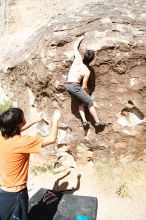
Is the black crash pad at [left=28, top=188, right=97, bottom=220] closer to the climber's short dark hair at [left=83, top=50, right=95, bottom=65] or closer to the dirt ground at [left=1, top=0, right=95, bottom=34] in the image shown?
the climber's short dark hair at [left=83, top=50, right=95, bottom=65]

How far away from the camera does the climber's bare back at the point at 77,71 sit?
554cm

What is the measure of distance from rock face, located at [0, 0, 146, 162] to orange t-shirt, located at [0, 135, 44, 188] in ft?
7.88

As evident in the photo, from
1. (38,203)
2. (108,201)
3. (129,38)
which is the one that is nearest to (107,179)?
(108,201)

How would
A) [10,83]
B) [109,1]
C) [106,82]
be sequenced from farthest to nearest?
[10,83], [109,1], [106,82]

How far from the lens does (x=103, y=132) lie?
6.09 metres

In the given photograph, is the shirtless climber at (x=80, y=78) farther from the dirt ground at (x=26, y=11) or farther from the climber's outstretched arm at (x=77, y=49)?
the dirt ground at (x=26, y=11)

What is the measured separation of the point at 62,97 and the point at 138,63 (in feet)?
4.77

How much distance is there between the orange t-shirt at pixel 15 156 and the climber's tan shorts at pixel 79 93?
1.96 meters

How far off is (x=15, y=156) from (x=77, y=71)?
87.0 inches

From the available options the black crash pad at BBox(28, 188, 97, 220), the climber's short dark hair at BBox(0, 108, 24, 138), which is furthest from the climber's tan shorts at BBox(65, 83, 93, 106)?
the climber's short dark hair at BBox(0, 108, 24, 138)

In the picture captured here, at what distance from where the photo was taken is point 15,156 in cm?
379

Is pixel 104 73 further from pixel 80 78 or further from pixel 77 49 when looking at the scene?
pixel 77 49

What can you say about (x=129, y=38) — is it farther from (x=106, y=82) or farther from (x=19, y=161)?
(x=19, y=161)

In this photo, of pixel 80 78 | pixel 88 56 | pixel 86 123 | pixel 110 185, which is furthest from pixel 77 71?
pixel 110 185
